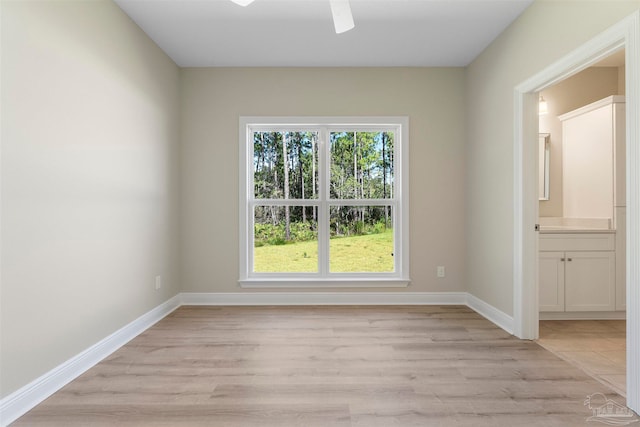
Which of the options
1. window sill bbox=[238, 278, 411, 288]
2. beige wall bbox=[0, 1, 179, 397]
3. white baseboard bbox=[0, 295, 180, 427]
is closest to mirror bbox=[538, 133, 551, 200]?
window sill bbox=[238, 278, 411, 288]

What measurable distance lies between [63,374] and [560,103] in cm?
508

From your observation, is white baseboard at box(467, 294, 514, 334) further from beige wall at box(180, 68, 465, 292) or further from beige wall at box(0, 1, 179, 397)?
beige wall at box(0, 1, 179, 397)

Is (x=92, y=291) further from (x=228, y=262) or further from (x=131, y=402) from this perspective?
(x=228, y=262)

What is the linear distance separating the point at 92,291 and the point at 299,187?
2300mm

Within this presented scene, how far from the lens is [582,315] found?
3.39 m

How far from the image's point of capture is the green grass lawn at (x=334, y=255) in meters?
4.13

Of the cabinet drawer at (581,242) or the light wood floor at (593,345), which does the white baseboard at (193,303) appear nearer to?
the light wood floor at (593,345)

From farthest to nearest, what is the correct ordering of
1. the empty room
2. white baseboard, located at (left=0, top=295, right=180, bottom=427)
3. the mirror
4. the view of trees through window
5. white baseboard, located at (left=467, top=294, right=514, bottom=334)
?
the view of trees through window → the mirror → white baseboard, located at (left=467, top=294, right=514, bottom=334) → the empty room → white baseboard, located at (left=0, top=295, right=180, bottom=427)

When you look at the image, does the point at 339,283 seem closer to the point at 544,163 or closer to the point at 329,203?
the point at 329,203

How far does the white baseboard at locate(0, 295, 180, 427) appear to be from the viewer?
71.3 inches

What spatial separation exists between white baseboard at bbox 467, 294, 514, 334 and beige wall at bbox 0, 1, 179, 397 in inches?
127

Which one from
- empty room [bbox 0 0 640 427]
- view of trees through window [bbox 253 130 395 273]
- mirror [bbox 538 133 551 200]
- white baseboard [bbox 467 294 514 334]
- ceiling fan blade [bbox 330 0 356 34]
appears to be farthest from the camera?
view of trees through window [bbox 253 130 395 273]

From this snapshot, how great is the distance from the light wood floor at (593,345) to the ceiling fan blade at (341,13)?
2.75m

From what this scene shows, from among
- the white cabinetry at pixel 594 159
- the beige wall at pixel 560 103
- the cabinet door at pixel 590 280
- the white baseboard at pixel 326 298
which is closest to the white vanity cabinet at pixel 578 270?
the cabinet door at pixel 590 280
